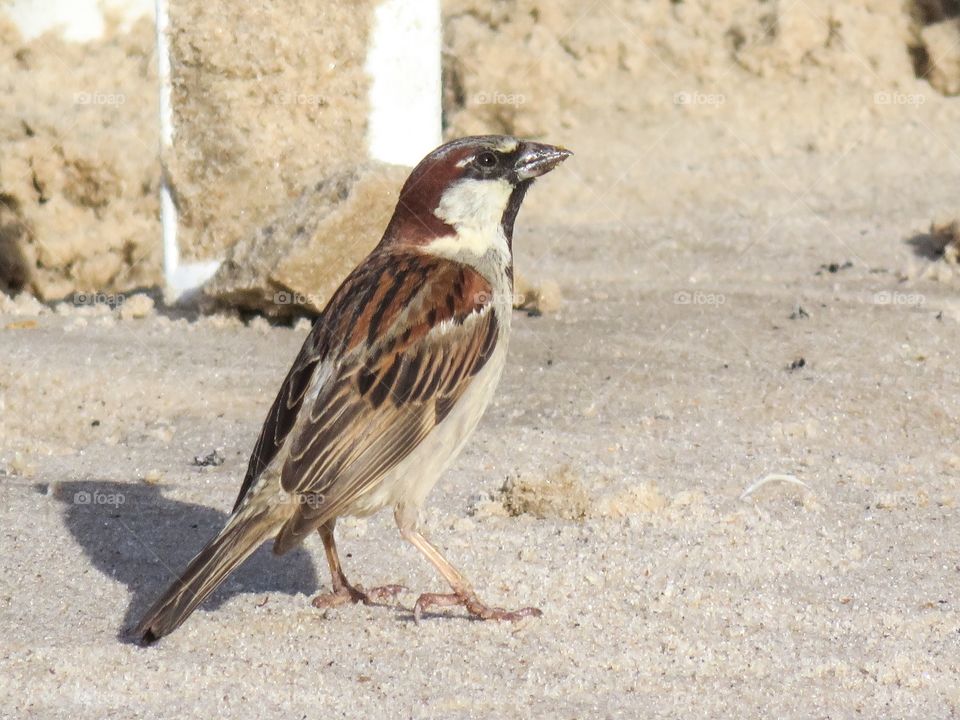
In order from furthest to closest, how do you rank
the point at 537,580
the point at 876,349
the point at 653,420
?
the point at 876,349
the point at 653,420
the point at 537,580

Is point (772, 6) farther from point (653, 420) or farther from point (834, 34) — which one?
point (653, 420)

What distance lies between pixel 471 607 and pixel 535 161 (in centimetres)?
153

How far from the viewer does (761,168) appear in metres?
10.6

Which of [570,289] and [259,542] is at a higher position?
[259,542]

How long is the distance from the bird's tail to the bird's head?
3.91 ft

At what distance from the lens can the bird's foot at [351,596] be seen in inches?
189

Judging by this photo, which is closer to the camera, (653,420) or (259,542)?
(259,542)

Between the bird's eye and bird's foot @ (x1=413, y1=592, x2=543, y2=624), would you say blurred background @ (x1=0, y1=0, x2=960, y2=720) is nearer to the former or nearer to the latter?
bird's foot @ (x1=413, y1=592, x2=543, y2=624)

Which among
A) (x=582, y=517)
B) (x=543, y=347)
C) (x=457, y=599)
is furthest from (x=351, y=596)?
(x=543, y=347)

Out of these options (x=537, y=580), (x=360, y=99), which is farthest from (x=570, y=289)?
Result: (x=537, y=580)

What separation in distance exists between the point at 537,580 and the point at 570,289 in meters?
3.89

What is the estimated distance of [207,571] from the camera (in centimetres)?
427

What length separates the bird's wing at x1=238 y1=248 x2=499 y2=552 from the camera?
4527mm

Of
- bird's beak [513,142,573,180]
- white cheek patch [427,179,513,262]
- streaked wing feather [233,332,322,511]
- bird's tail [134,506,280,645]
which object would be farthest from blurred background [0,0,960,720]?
bird's beak [513,142,573,180]
